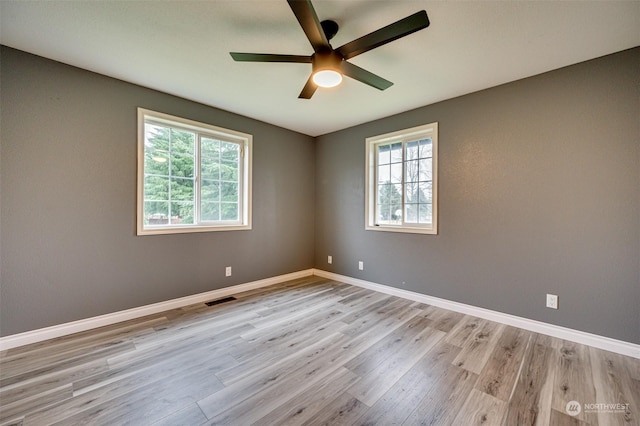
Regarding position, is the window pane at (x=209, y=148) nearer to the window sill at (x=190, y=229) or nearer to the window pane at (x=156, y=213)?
the window pane at (x=156, y=213)

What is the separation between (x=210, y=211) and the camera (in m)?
3.46

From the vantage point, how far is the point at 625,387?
5.65 feet

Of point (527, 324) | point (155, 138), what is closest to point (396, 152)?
point (527, 324)

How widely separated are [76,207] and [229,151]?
5.82ft

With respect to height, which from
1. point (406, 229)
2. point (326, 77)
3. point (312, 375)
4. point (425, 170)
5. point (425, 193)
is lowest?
point (312, 375)

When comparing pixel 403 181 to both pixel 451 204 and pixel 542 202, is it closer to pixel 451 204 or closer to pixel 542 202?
pixel 451 204

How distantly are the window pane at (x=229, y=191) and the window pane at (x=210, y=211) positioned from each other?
0.17 meters

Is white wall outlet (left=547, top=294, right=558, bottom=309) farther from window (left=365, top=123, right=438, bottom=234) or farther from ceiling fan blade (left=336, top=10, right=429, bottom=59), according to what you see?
ceiling fan blade (left=336, top=10, right=429, bottom=59)

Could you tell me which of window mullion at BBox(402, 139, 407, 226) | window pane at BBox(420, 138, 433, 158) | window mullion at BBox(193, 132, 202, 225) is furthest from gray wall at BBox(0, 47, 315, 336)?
window pane at BBox(420, 138, 433, 158)

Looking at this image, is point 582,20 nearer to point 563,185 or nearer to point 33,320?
point 563,185

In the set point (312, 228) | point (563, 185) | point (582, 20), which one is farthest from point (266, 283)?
point (582, 20)

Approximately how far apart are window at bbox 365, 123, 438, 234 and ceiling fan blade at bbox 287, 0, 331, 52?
82.1 inches

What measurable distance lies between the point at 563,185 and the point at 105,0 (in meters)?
3.89

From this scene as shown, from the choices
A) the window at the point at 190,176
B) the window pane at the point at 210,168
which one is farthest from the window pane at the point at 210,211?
the window pane at the point at 210,168
